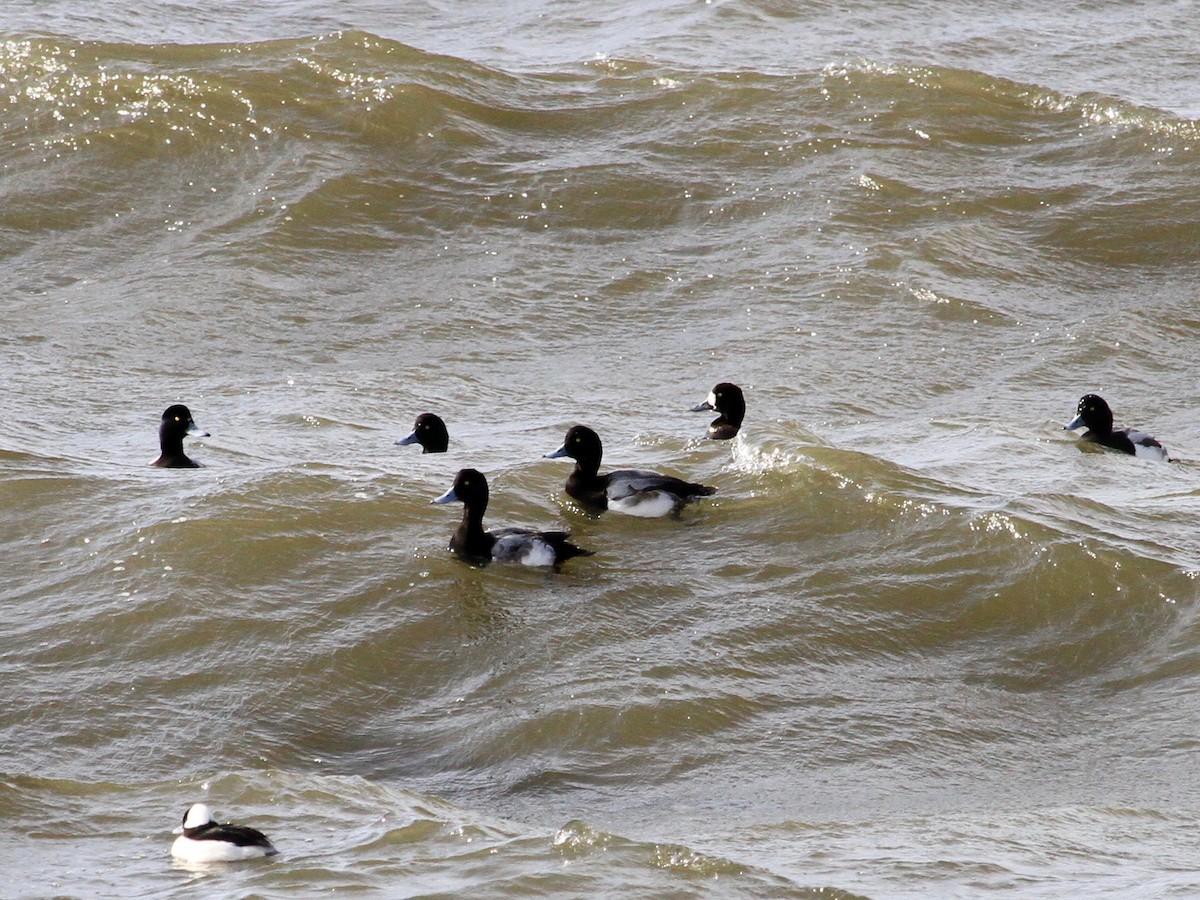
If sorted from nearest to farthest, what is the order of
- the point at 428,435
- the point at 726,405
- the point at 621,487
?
the point at 621,487 < the point at 428,435 < the point at 726,405

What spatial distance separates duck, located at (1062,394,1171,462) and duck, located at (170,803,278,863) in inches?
259

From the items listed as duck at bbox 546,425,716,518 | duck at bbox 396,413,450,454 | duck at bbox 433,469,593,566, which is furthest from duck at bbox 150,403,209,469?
duck at bbox 546,425,716,518

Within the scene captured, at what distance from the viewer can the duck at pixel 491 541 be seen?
8.52 meters

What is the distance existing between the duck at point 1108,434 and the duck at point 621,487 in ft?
9.15

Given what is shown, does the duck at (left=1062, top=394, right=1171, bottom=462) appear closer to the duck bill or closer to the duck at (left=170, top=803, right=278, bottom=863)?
the duck bill

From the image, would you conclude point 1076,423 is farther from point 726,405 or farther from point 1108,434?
point 726,405

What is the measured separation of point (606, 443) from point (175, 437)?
265cm

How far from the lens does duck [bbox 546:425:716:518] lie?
920 centimetres

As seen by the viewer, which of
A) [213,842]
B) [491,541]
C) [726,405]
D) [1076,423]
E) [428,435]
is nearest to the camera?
[213,842]

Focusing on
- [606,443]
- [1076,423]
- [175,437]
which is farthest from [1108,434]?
[175,437]

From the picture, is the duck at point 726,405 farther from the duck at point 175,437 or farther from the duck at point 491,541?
the duck at point 175,437

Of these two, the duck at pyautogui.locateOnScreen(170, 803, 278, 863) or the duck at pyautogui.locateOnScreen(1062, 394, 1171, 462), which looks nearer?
the duck at pyautogui.locateOnScreen(170, 803, 278, 863)

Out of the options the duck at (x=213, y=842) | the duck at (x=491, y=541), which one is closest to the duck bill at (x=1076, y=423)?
the duck at (x=491, y=541)

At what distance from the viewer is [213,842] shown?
5688mm
